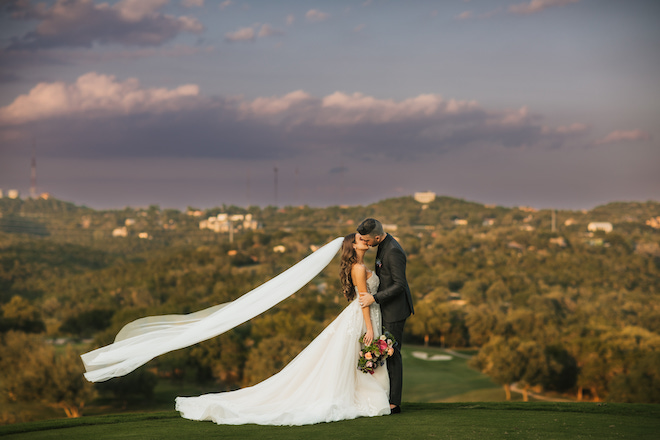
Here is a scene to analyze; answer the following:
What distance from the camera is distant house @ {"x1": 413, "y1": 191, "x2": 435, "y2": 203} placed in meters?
127

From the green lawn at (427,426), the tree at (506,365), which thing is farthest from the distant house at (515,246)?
the green lawn at (427,426)

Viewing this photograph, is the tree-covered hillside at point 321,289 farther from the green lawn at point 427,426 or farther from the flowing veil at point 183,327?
the flowing veil at point 183,327

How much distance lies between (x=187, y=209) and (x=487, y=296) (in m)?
94.4

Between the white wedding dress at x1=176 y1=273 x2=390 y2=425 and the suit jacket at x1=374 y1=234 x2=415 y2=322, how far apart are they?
15 cm

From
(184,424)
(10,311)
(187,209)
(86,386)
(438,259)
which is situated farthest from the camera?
(187,209)

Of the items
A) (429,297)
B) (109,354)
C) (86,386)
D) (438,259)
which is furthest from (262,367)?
(438,259)

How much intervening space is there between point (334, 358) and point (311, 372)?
34cm

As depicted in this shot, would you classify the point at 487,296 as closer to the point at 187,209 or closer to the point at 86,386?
the point at 86,386

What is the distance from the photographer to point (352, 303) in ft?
22.3

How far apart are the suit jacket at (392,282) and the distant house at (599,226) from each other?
10577 cm

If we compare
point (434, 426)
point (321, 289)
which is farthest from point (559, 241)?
point (434, 426)

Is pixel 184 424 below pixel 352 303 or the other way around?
below

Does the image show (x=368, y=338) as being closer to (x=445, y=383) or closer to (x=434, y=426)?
(x=434, y=426)

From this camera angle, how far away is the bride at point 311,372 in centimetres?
635
